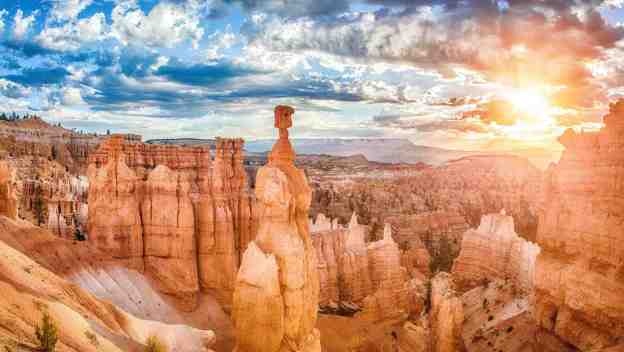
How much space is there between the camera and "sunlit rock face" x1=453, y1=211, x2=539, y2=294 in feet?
103

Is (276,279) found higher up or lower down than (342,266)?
higher up

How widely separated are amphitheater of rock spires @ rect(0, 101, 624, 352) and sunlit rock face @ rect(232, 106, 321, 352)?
0.04 metres

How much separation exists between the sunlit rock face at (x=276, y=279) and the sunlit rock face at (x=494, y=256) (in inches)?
785

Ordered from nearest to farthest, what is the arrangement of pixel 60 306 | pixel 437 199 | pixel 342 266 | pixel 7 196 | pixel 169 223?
1. pixel 60 306
2. pixel 7 196
3. pixel 169 223
4. pixel 342 266
5. pixel 437 199

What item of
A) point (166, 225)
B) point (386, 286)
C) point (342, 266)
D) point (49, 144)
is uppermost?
point (49, 144)

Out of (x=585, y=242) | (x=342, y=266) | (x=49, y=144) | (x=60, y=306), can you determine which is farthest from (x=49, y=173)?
(x=585, y=242)

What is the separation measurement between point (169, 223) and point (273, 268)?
350 inches

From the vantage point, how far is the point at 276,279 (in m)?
14.8

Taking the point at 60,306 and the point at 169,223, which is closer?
the point at 60,306

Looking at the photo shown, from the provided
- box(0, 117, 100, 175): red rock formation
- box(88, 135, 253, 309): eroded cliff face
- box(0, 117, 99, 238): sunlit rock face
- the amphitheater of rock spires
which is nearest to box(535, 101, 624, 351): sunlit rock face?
the amphitheater of rock spires

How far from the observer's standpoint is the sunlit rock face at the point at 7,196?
16797 millimetres

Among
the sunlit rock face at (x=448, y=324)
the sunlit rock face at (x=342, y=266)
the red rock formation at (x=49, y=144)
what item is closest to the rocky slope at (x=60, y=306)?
the sunlit rock face at (x=448, y=324)

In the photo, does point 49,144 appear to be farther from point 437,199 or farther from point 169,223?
point 169,223

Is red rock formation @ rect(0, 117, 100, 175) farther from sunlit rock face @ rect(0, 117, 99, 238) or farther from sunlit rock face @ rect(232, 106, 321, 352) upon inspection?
sunlit rock face @ rect(232, 106, 321, 352)
